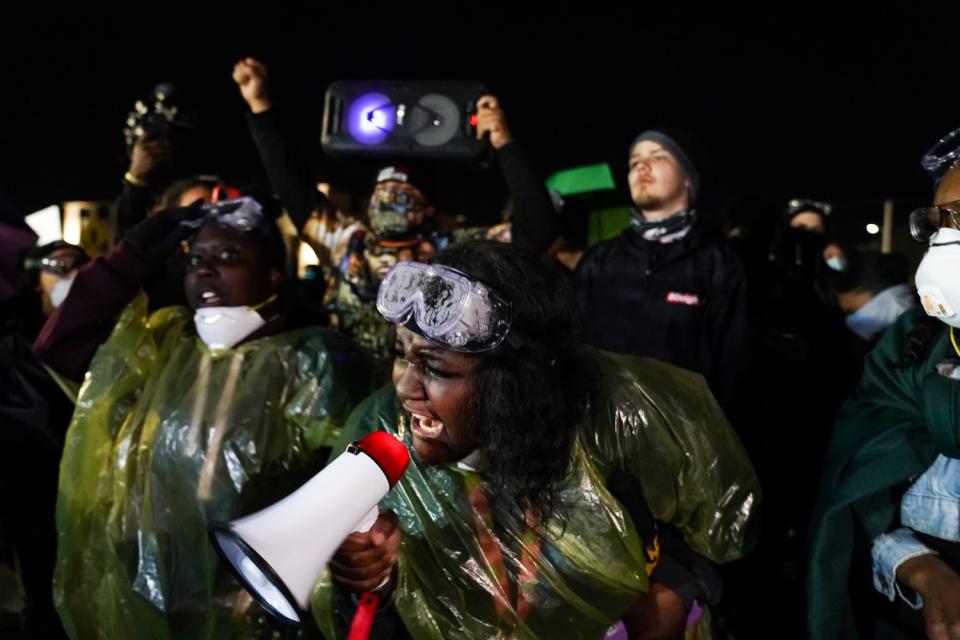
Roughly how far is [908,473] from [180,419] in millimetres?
1922

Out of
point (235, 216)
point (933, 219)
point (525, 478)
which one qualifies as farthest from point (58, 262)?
point (933, 219)

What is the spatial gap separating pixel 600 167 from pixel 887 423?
10.8 ft

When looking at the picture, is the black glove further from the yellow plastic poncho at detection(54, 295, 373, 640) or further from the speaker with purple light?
the speaker with purple light

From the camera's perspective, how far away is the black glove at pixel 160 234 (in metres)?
2.64

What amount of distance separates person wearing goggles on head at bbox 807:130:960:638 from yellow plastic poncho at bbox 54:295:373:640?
1322mm

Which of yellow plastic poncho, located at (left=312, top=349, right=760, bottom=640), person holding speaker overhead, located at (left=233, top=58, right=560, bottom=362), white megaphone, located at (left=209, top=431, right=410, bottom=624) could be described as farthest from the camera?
person holding speaker overhead, located at (left=233, top=58, right=560, bottom=362)

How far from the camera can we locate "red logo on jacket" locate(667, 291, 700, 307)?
3.13 metres

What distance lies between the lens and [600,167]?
16.3 feet

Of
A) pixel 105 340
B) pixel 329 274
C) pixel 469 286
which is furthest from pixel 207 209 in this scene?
pixel 469 286

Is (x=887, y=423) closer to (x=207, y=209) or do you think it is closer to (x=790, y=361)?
(x=790, y=361)

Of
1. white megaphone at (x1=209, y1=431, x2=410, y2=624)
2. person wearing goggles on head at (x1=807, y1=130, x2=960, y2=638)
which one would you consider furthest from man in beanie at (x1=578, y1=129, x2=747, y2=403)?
white megaphone at (x1=209, y1=431, x2=410, y2=624)

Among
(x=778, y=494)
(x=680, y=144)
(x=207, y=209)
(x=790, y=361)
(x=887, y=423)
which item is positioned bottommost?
(x=778, y=494)

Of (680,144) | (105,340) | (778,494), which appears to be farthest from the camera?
(778,494)

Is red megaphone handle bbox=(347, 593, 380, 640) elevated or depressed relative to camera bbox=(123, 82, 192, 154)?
depressed
